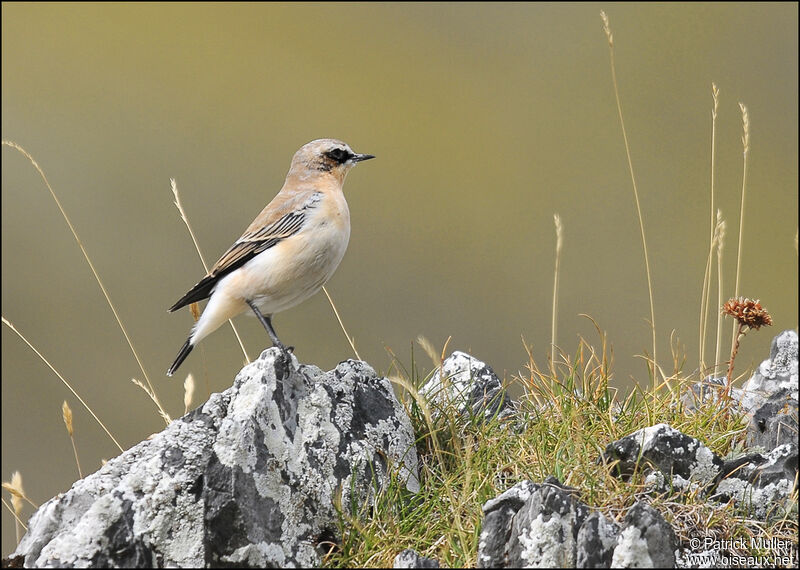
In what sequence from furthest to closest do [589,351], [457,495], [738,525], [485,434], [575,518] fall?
1. [589,351]
2. [485,434]
3. [457,495]
4. [738,525]
5. [575,518]

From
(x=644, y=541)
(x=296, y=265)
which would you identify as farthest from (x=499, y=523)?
(x=296, y=265)

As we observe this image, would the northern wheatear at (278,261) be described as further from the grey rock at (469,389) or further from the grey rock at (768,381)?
the grey rock at (768,381)

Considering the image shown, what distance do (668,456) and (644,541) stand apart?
0.93 metres

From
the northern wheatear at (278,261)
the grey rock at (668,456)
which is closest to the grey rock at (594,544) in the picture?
the grey rock at (668,456)

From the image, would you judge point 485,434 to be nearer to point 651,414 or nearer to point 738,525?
point 651,414

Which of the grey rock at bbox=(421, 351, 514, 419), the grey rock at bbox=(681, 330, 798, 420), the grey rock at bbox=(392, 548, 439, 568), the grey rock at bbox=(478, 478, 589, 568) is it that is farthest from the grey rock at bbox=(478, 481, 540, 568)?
the grey rock at bbox=(681, 330, 798, 420)

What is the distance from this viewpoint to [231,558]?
5551 millimetres

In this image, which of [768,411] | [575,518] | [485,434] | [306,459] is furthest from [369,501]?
[768,411]

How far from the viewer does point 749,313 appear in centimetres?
679

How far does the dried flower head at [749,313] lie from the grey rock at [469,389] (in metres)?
1.77

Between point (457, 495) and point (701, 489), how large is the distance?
1.54 meters

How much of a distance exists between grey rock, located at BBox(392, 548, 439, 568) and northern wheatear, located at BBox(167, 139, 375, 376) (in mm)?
2709

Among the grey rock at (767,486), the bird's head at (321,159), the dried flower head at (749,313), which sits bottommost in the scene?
the grey rock at (767,486)

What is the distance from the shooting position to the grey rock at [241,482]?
555cm
